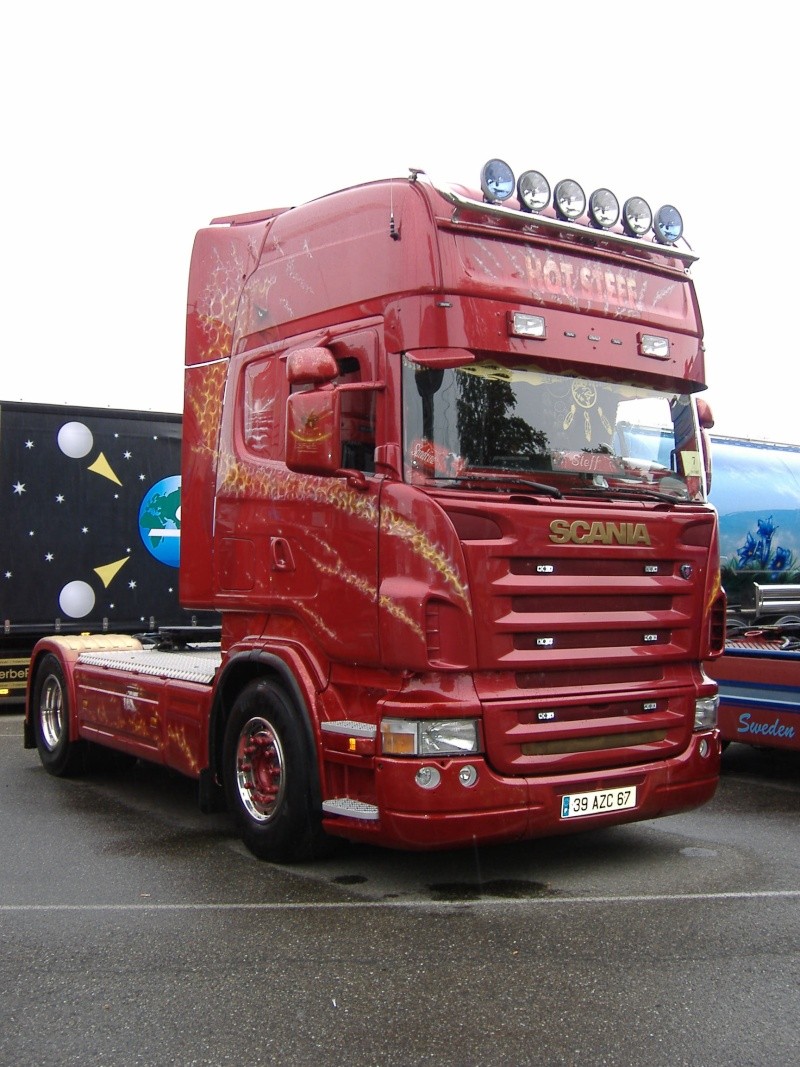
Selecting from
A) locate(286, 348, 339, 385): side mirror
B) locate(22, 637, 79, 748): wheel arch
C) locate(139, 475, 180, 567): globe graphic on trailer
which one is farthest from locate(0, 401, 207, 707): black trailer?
locate(286, 348, 339, 385): side mirror

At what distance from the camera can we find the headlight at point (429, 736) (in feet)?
17.8

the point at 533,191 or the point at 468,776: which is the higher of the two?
the point at 533,191

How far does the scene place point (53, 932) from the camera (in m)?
5.27

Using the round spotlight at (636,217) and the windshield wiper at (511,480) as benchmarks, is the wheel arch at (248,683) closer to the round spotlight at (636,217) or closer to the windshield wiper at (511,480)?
the windshield wiper at (511,480)

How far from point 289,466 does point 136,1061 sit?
9.49 ft

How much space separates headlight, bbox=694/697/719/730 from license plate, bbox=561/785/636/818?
63cm

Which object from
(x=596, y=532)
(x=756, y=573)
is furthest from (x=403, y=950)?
(x=756, y=573)

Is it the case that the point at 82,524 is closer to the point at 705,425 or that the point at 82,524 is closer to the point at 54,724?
the point at 54,724

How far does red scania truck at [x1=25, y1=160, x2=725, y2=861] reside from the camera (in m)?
5.52

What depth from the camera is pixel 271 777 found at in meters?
6.39

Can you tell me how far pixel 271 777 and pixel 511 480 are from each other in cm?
211

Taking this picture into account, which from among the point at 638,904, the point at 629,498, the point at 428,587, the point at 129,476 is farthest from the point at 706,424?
the point at 129,476

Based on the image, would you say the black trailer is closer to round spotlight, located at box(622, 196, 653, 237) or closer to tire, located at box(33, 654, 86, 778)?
tire, located at box(33, 654, 86, 778)

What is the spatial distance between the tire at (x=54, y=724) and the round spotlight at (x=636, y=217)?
575cm
